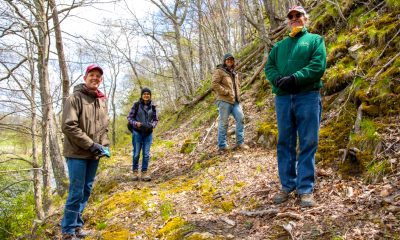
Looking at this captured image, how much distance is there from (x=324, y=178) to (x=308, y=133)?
959 mm

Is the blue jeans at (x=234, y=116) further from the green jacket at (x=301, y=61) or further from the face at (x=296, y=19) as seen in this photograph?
the face at (x=296, y=19)

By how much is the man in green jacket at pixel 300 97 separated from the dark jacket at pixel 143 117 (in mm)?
3662

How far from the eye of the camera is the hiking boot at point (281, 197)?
402 cm

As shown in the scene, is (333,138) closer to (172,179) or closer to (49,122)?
(172,179)

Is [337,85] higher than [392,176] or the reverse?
higher

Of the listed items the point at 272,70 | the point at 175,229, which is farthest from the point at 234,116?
the point at 175,229

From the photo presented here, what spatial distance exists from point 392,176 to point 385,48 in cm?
285

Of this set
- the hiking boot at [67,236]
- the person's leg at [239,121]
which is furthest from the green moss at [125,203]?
the person's leg at [239,121]

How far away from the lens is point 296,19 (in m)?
3.87

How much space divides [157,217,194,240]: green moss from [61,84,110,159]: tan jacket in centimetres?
140

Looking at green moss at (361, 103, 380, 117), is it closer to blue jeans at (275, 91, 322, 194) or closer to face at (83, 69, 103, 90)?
blue jeans at (275, 91, 322, 194)

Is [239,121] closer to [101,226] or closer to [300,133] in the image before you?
[300,133]

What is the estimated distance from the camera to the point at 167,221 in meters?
4.53

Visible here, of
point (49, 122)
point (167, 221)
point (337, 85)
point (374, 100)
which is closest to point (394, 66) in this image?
point (374, 100)
